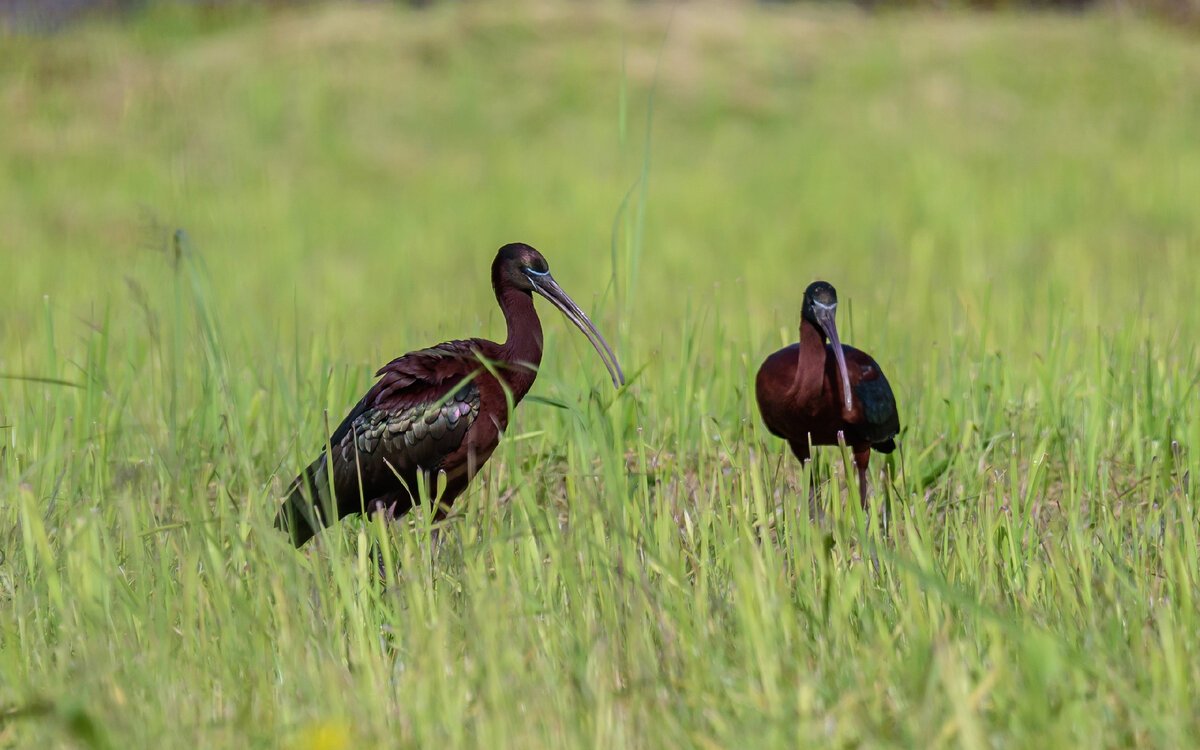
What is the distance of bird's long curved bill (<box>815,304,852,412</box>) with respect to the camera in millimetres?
3914

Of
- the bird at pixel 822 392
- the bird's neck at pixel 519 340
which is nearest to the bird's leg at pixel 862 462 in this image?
the bird at pixel 822 392

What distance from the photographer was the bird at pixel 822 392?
4074 millimetres

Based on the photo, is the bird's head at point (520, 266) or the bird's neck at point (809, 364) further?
the bird's neck at point (809, 364)

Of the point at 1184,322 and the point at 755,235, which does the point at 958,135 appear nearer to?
the point at 755,235

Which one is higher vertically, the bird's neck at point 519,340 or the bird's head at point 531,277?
the bird's head at point 531,277

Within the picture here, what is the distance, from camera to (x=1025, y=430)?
4.55 metres

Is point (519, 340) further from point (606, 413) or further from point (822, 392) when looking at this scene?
point (822, 392)

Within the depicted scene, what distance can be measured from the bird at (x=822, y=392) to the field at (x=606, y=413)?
0.54ft

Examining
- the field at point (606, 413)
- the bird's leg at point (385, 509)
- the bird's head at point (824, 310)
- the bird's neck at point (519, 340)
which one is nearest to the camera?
the field at point (606, 413)

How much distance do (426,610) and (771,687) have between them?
92 centimetres

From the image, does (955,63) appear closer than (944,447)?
No

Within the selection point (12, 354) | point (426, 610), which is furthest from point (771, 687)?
point (12, 354)

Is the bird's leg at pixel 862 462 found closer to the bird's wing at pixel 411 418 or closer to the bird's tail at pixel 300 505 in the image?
the bird's wing at pixel 411 418

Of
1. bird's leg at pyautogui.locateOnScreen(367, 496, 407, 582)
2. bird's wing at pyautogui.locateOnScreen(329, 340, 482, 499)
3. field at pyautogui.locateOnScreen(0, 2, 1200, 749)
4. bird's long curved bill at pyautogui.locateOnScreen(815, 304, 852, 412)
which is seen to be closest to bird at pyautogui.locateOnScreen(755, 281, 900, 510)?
bird's long curved bill at pyautogui.locateOnScreen(815, 304, 852, 412)
